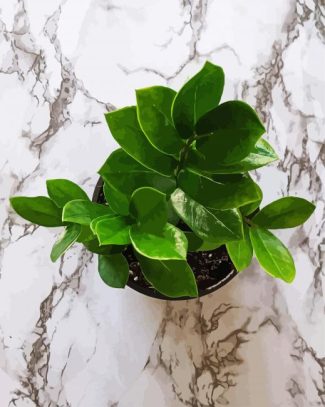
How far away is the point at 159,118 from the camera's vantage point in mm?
594

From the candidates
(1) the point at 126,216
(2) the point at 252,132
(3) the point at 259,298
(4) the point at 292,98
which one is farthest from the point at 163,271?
(4) the point at 292,98

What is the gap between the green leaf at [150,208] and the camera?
61 centimetres

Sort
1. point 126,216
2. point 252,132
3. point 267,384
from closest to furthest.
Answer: point 252,132
point 126,216
point 267,384

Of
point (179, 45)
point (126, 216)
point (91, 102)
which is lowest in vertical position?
point (126, 216)

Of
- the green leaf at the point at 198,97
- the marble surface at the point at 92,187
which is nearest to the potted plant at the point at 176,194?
the green leaf at the point at 198,97

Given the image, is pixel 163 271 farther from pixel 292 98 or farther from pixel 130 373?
pixel 292 98

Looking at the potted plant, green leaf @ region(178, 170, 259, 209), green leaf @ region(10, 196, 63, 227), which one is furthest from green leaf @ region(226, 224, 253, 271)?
green leaf @ region(10, 196, 63, 227)

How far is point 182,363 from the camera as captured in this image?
94 centimetres

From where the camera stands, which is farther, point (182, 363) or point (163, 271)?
point (182, 363)

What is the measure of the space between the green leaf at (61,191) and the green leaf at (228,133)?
190 millimetres

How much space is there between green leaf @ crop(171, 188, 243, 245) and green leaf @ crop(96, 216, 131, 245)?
0.06m

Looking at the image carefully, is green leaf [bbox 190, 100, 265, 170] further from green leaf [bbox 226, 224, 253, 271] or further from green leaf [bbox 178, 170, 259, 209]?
green leaf [bbox 226, 224, 253, 271]

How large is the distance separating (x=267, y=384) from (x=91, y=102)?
0.55m

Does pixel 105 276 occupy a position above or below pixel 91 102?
below
